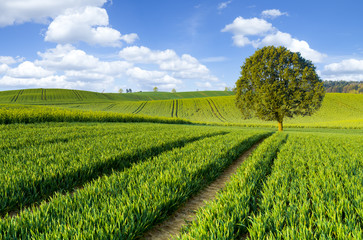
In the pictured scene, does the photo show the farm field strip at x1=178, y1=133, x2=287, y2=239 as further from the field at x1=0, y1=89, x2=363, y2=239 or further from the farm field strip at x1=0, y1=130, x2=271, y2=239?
the farm field strip at x1=0, y1=130, x2=271, y2=239

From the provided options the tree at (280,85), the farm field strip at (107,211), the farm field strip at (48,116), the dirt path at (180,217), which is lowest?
the dirt path at (180,217)

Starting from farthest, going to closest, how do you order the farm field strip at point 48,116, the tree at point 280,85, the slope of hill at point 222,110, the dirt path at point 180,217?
the slope of hill at point 222,110 < the tree at point 280,85 < the farm field strip at point 48,116 < the dirt path at point 180,217

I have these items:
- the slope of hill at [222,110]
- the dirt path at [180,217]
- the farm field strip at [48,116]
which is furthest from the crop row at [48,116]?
the slope of hill at [222,110]

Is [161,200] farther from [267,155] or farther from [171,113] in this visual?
[171,113]

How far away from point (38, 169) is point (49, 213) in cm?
280

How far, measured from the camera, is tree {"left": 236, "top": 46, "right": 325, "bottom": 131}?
2553 centimetres

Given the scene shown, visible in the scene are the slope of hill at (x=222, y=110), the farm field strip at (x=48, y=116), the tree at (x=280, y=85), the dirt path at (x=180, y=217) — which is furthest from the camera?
the slope of hill at (x=222, y=110)

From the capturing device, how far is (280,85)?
26031 millimetres

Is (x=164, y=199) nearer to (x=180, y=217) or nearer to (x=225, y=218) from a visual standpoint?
(x=180, y=217)

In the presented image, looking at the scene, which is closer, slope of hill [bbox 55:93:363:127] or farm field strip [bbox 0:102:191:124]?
farm field strip [bbox 0:102:191:124]

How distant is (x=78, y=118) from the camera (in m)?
25.2

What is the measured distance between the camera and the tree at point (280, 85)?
25531 millimetres

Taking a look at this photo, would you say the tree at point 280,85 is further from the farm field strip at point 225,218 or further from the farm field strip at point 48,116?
the farm field strip at point 225,218

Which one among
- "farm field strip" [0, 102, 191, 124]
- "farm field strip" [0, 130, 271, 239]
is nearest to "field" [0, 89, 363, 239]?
"farm field strip" [0, 130, 271, 239]
